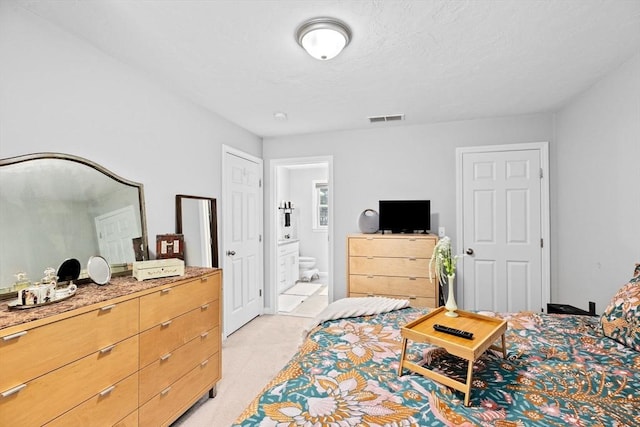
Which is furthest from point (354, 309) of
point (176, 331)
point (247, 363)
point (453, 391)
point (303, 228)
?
point (303, 228)

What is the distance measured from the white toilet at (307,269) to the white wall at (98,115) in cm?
321

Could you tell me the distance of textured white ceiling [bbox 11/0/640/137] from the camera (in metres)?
1.61

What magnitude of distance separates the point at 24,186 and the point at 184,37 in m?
1.20

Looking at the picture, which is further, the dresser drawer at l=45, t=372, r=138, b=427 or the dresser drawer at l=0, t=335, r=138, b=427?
the dresser drawer at l=45, t=372, r=138, b=427

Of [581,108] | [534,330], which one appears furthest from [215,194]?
[581,108]

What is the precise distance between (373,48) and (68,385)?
7.94 feet

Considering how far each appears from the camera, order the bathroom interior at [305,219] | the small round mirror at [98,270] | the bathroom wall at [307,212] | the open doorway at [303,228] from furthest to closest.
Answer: the bathroom wall at [307,212] → the bathroom interior at [305,219] → the open doorway at [303,228] → the small round mirror at [98,270]

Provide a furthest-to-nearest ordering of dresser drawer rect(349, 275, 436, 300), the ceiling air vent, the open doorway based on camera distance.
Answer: the open doorway → the ceiling air vent → dresser drawer rect(349, 275, 436, 300)

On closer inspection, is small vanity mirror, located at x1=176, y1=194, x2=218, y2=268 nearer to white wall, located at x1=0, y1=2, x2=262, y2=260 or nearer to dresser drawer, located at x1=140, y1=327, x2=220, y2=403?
white wall, located at x1=0, y1=2, x2=262, y2=260

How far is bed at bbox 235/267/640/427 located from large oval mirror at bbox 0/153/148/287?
138cm

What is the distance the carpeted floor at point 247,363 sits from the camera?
2.06 m

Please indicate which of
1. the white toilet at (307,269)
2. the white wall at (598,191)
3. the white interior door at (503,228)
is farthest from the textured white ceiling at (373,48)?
the white toilet at (307,269)

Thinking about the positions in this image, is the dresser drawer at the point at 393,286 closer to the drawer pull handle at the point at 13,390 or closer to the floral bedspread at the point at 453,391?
the floral bedspread at the point at 453,391

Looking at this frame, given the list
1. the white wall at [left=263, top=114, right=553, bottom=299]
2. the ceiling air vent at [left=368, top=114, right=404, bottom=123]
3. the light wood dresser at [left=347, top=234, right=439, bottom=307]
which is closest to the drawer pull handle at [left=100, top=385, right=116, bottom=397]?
the light wood dresser at [left=347, top=234, right=439, bottom=307]
